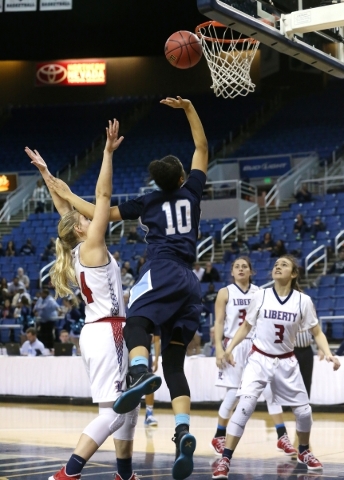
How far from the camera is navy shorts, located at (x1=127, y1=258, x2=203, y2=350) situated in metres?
5.95

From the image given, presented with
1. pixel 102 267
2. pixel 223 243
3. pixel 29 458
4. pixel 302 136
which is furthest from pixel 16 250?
pixel 102 267

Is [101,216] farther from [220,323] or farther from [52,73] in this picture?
[52,73]

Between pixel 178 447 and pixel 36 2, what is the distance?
22266 mm

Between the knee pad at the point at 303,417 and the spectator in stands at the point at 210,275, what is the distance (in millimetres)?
12424

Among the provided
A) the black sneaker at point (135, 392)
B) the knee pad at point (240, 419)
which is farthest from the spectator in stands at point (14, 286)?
the black sneaker at point (135, 392)

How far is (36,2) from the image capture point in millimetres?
25688

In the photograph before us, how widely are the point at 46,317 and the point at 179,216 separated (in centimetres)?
1378

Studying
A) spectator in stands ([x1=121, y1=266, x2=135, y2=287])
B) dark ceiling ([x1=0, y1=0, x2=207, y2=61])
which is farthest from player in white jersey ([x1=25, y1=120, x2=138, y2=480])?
dark ceiling ([x1=0, y1=0, x2=207, y2=61])

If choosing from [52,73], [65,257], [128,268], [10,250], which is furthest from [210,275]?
[52,73]

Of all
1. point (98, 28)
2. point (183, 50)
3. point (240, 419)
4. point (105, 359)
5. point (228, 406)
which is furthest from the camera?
point (98, 28)

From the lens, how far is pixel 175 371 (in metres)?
5.96

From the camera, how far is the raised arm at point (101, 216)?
612cm

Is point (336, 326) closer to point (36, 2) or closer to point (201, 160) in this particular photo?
point (201, 160)

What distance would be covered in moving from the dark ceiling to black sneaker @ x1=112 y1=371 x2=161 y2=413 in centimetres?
2203
